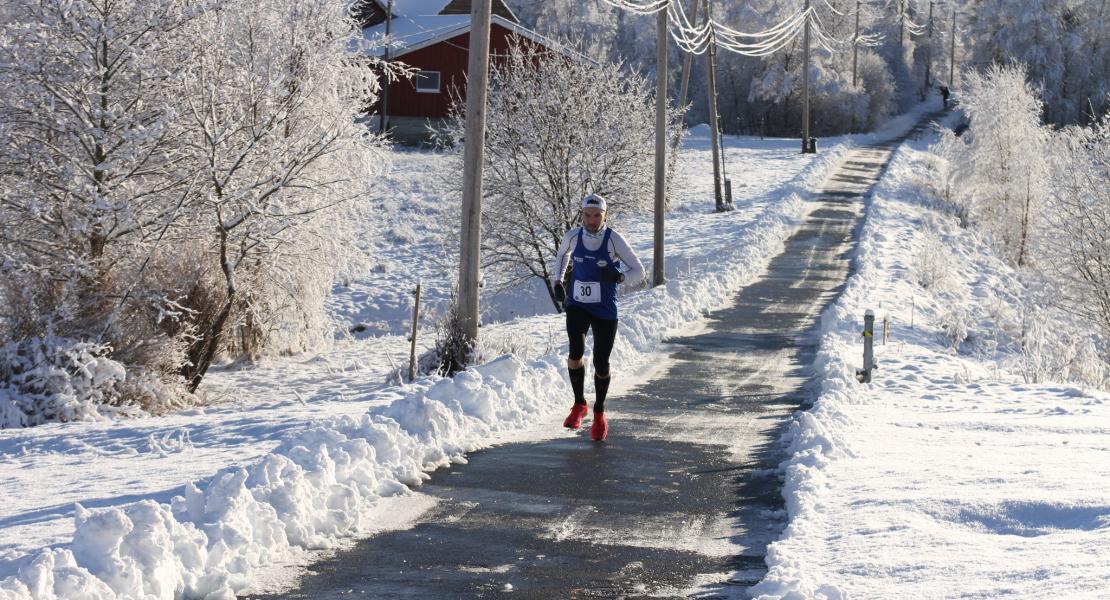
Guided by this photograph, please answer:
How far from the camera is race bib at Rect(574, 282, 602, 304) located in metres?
10.2

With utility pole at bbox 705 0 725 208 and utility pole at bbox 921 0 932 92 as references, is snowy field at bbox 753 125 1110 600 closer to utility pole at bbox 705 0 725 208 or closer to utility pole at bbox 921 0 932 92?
utility pole at bbox 705 0 725 208

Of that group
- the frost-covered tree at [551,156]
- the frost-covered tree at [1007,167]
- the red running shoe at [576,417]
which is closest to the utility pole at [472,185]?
the red running shoe at [576,417]

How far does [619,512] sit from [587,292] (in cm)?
283

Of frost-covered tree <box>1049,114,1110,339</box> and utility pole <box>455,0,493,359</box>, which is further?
frost-covered tree <box>1049,114,1110,339</box>

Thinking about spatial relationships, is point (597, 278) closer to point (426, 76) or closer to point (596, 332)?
point (596, 332)

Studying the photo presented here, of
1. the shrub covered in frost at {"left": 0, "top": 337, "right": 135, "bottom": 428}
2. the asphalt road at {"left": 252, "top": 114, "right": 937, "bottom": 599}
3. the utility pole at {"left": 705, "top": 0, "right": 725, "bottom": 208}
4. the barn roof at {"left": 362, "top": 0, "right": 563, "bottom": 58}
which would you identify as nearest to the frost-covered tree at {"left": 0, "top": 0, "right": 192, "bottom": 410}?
the shrub covered in frost at {"left": 0, "top": 337, "right": 135, "bottom": 428}

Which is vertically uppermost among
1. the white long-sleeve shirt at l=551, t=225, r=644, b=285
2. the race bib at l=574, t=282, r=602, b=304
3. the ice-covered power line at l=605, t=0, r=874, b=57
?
the ice-covered power line at l=605, t=0, r=874, b=57

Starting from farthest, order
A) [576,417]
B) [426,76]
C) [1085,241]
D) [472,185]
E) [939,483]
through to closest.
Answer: [426,76]
[1085,241]
[472,185]
[576,417]
[939,483]

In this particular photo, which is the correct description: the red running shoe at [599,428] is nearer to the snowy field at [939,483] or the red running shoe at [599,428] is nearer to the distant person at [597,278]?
the distant person at [597,278]

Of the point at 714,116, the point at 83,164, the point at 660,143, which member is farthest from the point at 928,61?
the point at 83,164

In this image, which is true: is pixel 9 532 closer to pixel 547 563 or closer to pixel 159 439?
pixel 547 563

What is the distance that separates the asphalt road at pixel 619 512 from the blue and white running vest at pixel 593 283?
1.25 meters

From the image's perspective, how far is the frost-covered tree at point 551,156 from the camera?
29.1m

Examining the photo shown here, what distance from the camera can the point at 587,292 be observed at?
403 inches
